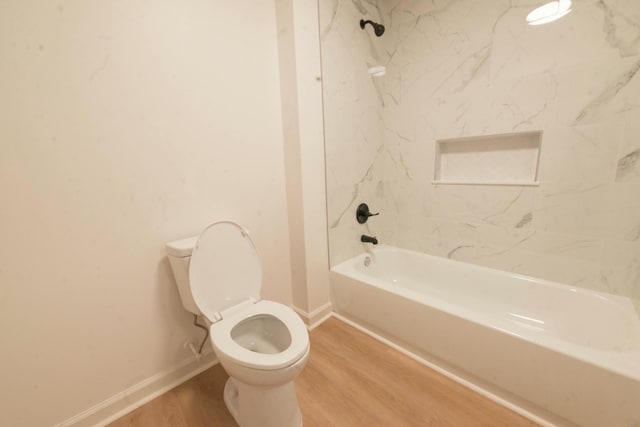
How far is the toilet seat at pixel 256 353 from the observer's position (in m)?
0.94

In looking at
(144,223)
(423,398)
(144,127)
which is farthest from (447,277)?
(144,127)

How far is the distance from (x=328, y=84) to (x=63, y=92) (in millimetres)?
1345

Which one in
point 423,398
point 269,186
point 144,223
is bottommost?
point 423,398

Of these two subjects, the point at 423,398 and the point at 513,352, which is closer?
the point at 513,352

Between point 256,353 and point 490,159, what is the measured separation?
6.06ft

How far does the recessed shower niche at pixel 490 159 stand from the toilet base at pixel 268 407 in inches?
66.9

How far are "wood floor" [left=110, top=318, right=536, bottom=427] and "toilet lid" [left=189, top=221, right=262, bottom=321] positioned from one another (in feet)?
1.57

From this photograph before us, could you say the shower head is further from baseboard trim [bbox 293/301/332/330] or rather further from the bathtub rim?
baseboard trim [bbox 293/301/332/330]

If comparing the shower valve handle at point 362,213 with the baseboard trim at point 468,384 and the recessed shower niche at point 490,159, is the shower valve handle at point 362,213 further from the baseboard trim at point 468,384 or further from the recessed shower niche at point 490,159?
the baseboard trim at point 468,384

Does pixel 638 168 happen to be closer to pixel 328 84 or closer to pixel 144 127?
pixel 328 84

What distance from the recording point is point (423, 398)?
4.14 ft

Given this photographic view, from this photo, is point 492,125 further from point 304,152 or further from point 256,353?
point 256,353

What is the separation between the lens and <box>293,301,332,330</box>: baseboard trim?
71.6 inches

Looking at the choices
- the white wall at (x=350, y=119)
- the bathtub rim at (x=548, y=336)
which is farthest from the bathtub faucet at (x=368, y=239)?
the bathtub rim at (x=548, y=336)
